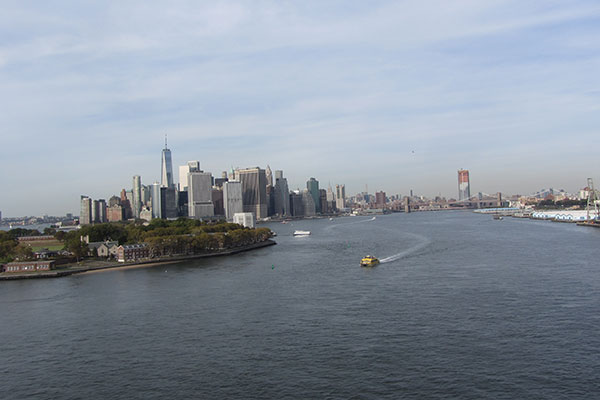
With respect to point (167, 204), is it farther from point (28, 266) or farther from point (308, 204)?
point (28, 266)

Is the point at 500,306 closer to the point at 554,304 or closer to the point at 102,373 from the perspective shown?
the point at 554,304

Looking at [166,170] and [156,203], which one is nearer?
[156,203]

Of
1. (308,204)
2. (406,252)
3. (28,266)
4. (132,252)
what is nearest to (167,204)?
(308,204)

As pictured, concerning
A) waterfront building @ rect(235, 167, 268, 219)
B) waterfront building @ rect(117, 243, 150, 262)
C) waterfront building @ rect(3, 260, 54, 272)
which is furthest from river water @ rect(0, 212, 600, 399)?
waterfront building @ rect(235, 167, 268, 219)

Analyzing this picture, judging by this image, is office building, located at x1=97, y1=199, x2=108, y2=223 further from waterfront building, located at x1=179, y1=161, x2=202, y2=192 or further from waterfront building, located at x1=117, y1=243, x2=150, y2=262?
waterfront building, located at x1=117, y1=243, x2=150, y2=262

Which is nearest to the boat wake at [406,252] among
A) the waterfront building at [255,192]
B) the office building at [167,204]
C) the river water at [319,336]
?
the river water at [319,336]

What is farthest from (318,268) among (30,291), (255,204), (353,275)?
(255,204)
